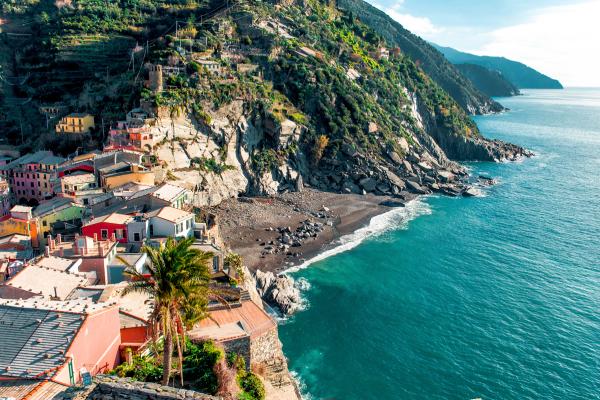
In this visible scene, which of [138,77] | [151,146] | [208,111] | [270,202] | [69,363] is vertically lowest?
[270,202]

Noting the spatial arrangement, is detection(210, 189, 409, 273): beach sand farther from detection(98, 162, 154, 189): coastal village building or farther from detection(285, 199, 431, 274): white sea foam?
detection(98, 162, 154, 189): coastal village building

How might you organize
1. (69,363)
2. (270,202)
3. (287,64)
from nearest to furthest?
(69,363), (270,202), (287,64)

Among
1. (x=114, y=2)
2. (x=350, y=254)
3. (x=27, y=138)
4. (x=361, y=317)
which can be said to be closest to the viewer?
(x=361, y=317)

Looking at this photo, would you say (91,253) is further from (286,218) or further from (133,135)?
(286,218)

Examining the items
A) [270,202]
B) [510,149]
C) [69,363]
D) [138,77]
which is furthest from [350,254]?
[510,149]

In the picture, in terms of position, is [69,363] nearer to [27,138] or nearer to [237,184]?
[237,184]

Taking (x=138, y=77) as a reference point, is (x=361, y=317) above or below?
below

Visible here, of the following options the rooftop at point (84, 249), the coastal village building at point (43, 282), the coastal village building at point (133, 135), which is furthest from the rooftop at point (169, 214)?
the coastal village building at point (133, 135)
